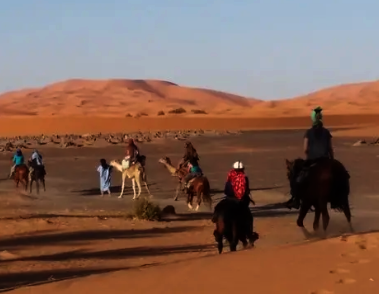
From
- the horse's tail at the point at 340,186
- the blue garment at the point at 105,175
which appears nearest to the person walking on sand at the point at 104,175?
the blue garment at the point at 105,175

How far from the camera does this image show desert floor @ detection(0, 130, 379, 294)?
923cm

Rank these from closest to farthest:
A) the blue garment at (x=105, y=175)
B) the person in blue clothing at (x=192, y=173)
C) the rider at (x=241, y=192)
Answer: the rider at (x=241, y=192) < the person in blue clothing at (x=192, y=173) < the blue garment at (x=105, y=175)

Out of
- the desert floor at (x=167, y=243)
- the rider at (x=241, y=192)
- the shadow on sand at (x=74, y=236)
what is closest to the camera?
the desert floor at (x=167, y=243)

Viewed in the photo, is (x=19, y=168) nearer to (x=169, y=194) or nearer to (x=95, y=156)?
(x=169, y=194)

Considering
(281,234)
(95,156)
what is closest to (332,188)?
(281,234)

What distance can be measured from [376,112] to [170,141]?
210 ft

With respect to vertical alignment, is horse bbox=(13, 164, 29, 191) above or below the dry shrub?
above

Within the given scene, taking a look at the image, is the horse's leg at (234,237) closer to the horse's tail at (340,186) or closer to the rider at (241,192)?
the rider at (241,192)

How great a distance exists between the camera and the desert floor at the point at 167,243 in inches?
363

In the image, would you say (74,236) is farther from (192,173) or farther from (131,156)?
(131,156)

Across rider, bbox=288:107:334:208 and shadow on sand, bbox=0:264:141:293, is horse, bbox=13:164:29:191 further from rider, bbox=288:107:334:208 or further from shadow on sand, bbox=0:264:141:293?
rider, bbox=288:107:334:208

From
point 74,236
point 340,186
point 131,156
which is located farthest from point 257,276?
point 131,156

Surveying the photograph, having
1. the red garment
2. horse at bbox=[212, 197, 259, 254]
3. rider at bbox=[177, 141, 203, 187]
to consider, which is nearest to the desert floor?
horse at bbox=[212, 197, 259, 254]

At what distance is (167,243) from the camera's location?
57.7 feet
